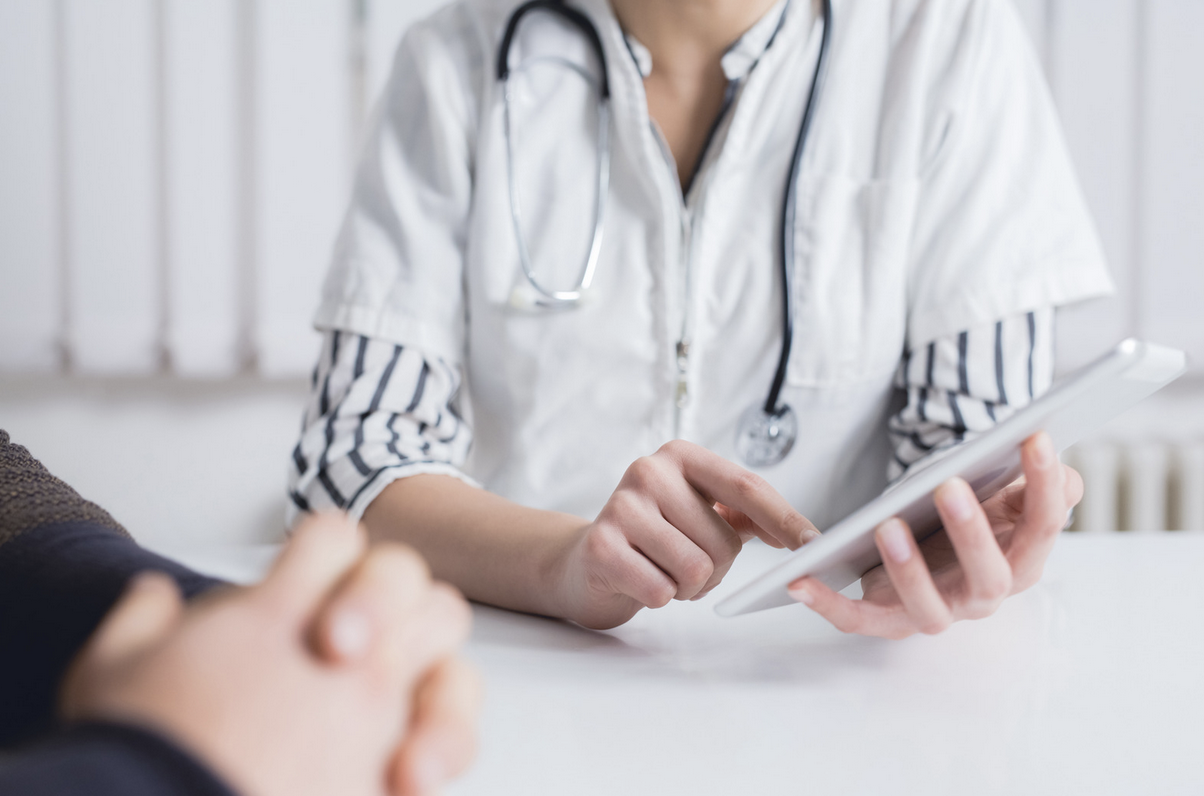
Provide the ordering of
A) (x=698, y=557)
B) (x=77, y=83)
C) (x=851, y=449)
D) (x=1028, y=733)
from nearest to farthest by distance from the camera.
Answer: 1. (x=1028, y=733)
2. (x=698, y=557)
3. (x=851, y=449)
4. (x=77, y=83)

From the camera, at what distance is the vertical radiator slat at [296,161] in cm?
162

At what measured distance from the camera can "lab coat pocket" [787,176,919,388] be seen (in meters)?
0.79

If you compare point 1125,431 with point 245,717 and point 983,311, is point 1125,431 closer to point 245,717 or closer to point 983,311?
point 983,311

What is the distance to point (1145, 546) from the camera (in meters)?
0.73

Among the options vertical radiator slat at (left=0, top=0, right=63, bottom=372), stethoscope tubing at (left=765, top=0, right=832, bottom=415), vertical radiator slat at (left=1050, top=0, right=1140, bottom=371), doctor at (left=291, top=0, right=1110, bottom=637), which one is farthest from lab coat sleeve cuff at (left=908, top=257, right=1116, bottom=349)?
vertical radiator slat at (left=0, top=0, right=63, bottom=372)

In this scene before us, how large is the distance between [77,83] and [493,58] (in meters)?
1.16

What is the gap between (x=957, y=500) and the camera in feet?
1.29

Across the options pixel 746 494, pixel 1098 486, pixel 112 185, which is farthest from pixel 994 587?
pixel 112 185

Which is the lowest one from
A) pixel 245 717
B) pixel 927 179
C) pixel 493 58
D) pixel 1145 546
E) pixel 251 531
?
pixel 251 531

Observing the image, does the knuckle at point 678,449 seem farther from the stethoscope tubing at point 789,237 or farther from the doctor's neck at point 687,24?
the doctor's neck at point 687,24

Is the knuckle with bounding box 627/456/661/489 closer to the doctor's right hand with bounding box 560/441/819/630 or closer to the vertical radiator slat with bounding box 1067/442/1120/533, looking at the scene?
the doctor's right hand with bounding box 560/441/819/630

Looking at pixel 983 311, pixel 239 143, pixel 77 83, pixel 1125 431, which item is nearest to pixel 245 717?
pixel 983 311

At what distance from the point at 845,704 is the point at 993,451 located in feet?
0.44

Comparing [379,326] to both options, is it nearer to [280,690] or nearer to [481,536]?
[481,536]
